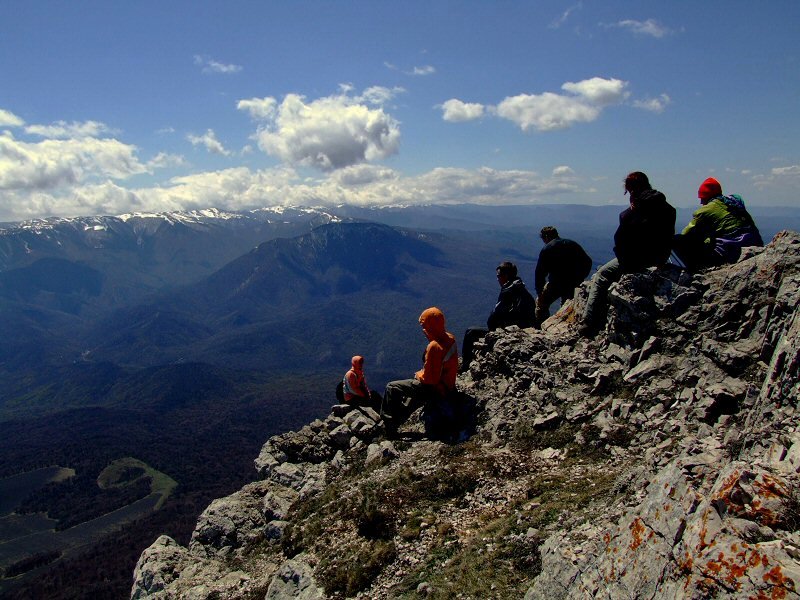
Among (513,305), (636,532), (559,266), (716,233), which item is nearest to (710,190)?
(716,233)

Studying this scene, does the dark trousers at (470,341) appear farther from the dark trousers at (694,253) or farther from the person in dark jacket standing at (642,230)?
the dark trousers at (694,253)

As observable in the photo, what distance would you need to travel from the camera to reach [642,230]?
14.2m

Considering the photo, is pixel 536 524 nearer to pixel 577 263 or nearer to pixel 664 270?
pixel 664 270

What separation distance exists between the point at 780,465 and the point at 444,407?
12202 mm

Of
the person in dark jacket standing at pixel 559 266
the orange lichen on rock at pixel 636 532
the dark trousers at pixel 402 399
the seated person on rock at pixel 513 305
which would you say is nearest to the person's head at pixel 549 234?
the person in dark jacket standing at pixel 559 266

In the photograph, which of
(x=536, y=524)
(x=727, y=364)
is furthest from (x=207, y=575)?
(x=727, y=364)

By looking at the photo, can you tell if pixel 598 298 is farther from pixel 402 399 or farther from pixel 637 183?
pixel 402 399

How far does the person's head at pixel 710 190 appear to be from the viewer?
48.4 feet

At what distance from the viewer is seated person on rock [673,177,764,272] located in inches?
551

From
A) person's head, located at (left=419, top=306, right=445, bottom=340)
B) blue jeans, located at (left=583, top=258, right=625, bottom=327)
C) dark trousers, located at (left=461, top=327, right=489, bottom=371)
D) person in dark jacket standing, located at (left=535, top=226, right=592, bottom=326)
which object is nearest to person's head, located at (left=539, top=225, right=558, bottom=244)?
person in dark jacket standing, located at (left=535, top=226, right=592, bottom=326)

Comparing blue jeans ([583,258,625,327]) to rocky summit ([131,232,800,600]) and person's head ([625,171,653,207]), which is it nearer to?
rocky summit ([131,232,800,600])

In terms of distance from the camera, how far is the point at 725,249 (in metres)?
14.0

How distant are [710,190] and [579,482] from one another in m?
10.2

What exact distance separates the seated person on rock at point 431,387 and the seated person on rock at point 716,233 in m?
7.88
